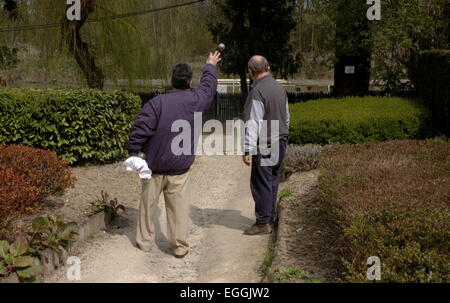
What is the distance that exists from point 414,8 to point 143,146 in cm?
1048

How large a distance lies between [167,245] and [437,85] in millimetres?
7859

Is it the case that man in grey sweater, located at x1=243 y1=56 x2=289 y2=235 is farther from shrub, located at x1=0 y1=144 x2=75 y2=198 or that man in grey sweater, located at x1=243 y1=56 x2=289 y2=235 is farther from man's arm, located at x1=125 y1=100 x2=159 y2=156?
shrub, located at x1=0 y1=144 x2=75 y2=198

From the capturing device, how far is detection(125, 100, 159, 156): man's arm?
5.21 meters

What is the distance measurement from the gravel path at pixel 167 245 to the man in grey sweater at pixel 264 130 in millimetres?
622

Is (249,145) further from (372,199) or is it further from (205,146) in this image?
(205,146)

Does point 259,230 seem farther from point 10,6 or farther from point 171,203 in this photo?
point 10,6

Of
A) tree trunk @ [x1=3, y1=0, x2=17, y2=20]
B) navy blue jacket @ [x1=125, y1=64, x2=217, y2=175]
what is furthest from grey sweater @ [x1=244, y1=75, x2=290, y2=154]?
tree trunk @ [x1=3, y1=0, x2=17, y2=20]

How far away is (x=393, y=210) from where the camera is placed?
4309 mm

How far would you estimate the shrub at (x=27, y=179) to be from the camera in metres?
5.43

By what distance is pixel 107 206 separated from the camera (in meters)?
6.57

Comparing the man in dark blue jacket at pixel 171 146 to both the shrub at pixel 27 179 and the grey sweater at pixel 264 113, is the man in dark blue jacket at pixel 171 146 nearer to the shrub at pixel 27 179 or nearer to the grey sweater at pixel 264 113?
the grey sweater at pixel 264 113

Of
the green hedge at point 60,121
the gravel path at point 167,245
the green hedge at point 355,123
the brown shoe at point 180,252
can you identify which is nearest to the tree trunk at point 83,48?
the green hedge at point 60,121

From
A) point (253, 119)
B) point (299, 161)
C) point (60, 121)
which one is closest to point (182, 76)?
point (253, 119)
